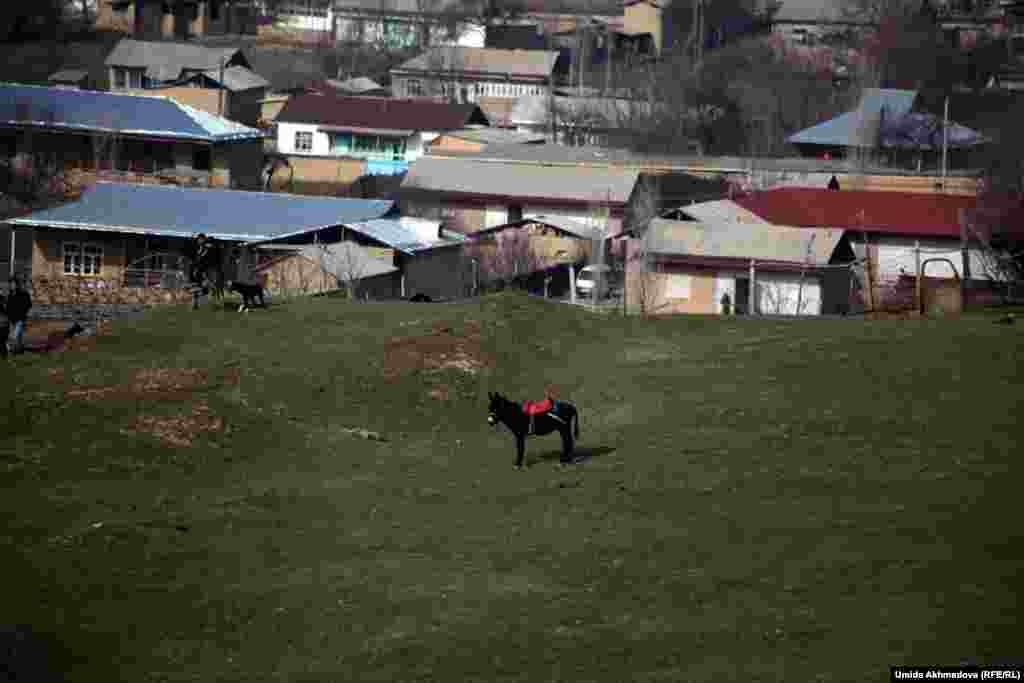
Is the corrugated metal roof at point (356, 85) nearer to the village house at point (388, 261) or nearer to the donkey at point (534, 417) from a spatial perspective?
the village house at point (388, 261)

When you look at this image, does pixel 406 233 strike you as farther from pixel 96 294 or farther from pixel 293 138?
pixel 293 138

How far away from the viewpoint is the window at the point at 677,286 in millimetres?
47062

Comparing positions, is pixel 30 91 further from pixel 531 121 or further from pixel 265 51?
pixel 265 51

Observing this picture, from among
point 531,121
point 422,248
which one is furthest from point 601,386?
point 531,121

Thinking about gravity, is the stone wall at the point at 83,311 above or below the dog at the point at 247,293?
below

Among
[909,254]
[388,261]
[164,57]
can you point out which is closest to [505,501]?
[388,261]

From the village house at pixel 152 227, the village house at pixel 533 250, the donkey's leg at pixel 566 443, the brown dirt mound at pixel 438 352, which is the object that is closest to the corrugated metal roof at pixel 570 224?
the village house at pixel 533 250

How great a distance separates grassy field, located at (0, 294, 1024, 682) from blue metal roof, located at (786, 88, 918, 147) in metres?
49.7

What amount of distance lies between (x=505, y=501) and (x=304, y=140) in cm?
6797

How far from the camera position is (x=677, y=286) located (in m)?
47.2

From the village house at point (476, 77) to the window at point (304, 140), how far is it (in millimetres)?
18290

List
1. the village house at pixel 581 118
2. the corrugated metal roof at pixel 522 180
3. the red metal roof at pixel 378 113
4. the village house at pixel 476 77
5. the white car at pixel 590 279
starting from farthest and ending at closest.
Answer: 1. the village house at pixel 476 77
2. the village house at pixel 581 118
3. the red metal roof at pixel 378 113
4. the corrugated metal roof at pixel 522 180
5. the white car at pixel 590 279

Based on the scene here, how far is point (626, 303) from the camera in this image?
148 feet

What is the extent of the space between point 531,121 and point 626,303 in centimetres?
4975
